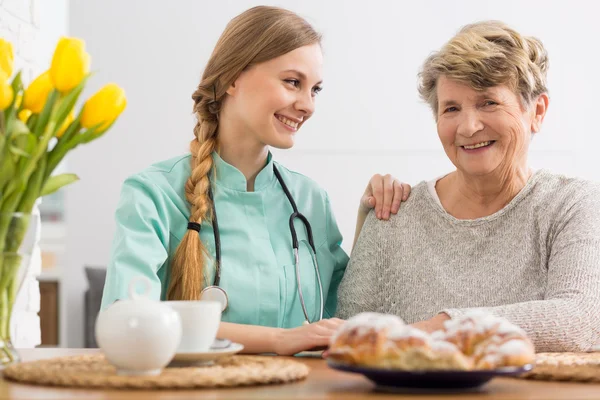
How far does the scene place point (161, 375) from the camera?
1.03 m

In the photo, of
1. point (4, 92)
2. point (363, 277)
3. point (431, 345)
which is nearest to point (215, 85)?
point (363, 277)

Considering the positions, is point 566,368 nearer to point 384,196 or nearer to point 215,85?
point 384,196

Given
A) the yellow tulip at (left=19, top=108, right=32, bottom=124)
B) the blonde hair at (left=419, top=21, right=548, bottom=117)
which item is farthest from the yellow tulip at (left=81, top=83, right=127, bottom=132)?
the blonde hair at (left=419, top=21, right=548, bottom=117)

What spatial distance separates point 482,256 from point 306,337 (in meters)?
0.57

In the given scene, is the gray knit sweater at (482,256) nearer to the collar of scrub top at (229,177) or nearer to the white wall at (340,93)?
the collar of scrub top at (229,177)

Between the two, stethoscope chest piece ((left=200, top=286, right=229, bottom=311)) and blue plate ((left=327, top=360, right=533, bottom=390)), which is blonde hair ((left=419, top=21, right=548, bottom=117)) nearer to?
stethoscope chest piece ((left=200, top=286, right=229, bottom=311))

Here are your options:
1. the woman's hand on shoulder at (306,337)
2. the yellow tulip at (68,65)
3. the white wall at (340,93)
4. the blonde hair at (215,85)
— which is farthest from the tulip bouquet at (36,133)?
the white wall at (340,93)

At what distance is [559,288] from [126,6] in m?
3.56

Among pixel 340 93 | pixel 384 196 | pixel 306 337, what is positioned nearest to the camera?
pixel 306 337

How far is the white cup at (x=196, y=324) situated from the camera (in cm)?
110

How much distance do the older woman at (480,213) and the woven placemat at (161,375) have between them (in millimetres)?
779

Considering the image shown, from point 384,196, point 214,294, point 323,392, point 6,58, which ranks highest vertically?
point 6,58

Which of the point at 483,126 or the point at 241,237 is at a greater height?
the point at 483,126

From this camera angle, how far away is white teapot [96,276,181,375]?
1.00m
